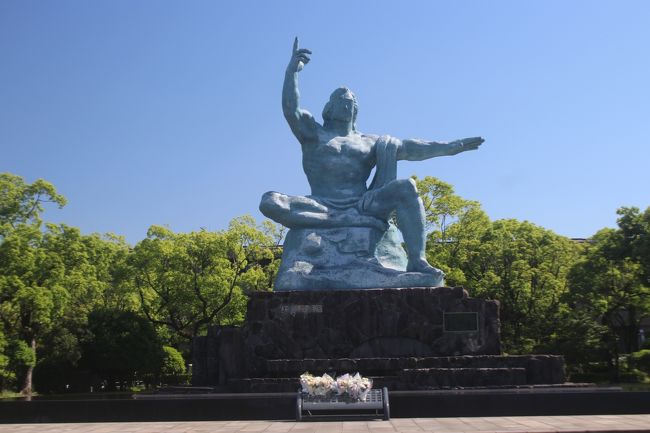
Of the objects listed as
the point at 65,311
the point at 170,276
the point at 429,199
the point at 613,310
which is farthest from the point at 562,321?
the point at 65,311

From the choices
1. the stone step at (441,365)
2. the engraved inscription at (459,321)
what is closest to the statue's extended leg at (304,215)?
the engraved inscription at (459,321)

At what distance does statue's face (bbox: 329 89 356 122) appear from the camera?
16.3 meters

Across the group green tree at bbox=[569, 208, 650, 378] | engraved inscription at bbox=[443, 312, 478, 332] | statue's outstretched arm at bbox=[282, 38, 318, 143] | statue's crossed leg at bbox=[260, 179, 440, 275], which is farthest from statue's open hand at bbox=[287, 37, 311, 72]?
green tree at bbox=[569, 208, 650, 378]

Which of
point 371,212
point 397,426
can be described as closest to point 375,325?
point 371,212

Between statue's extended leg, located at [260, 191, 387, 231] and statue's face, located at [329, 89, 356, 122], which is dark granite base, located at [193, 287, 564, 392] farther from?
statue's face, located at [329, 89, 356, 122]

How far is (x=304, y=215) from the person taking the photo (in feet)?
49.5

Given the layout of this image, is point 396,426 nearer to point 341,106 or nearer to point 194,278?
point 341,106

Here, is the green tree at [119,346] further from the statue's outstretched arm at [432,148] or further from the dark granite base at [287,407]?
the dark granite base at [287,407]

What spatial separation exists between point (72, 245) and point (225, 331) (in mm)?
15655

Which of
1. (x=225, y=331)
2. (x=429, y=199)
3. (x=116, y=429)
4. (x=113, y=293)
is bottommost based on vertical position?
(x=116, y=429)

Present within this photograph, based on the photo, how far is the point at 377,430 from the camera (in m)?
8.43

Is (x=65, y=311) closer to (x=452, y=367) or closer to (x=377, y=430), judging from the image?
(x=452, y=367)

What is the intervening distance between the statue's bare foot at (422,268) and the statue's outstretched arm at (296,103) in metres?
3.54

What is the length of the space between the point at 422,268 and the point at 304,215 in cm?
250
